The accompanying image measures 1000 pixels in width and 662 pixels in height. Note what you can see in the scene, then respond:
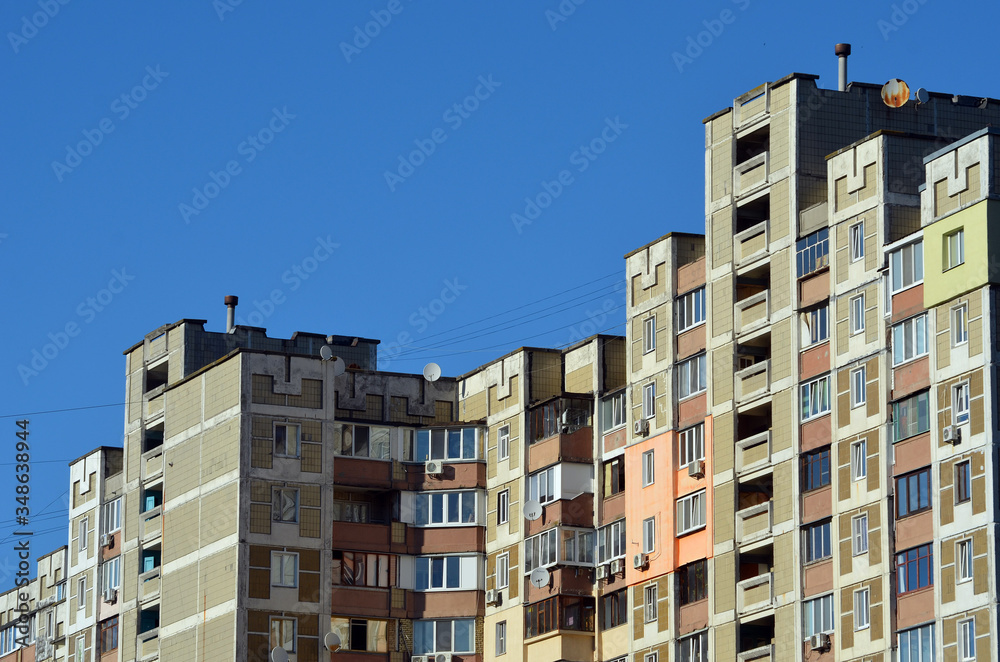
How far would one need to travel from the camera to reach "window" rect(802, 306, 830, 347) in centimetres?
7806

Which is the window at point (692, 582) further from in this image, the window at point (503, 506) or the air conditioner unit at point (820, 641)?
the window at point (503, 506)

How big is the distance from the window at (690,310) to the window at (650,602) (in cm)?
943

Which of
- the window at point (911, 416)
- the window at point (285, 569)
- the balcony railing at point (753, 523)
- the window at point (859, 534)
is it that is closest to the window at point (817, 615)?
the window at point (859, 534)

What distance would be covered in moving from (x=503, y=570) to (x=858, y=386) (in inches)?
946

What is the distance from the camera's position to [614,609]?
89.3m

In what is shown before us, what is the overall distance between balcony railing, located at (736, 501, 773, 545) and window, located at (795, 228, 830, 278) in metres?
7.97

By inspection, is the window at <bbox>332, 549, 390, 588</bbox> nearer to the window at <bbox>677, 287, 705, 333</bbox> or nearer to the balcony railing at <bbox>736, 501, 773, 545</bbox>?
the window at <bbox>677, 287, 705, 333</bbox>

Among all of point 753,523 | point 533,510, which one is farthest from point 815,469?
point 533,510

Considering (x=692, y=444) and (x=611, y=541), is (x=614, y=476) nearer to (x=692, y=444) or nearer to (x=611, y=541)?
(x=611, y=541)

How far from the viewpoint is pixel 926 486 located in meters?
71.6

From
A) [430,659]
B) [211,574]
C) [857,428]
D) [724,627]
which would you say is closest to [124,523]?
[211,574]

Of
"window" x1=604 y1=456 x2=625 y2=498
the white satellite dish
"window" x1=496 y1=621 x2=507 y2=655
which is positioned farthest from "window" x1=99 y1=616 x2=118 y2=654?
"window" x1=604 y1=456 x2=625 y2=498

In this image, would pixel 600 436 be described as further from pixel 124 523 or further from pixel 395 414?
pixel 124 523

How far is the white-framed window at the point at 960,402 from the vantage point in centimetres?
7050
